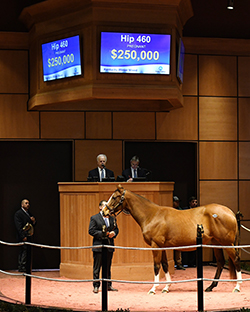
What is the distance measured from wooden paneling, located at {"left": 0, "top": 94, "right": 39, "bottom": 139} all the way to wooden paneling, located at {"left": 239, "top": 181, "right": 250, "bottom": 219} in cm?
493

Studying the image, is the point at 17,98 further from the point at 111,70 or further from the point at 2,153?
the point at 111,70

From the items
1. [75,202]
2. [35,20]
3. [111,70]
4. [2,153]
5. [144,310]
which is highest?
[35,20]

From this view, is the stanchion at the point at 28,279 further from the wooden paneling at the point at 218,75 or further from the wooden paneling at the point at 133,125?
the wooden paneling at the point at 218,75

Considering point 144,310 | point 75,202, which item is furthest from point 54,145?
point 144,310

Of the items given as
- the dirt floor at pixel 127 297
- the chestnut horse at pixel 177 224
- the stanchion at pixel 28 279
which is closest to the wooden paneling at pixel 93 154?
the dirt floor at pixel 127 297

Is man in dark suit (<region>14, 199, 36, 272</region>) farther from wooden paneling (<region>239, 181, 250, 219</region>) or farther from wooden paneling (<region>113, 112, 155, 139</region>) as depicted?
wooden paneling (<region>239, 181, 250, 219</region>)

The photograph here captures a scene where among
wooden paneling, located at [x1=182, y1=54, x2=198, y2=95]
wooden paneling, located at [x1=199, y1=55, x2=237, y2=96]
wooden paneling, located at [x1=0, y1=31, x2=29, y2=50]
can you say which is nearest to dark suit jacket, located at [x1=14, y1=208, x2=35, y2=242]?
wooden paneling, located at [x1=0, y1=31, x2=29, y2=50]

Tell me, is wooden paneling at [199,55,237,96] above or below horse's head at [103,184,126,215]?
above

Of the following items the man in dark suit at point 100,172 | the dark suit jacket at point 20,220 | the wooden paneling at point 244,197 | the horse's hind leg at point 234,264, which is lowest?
the horse's hind leg at point 234,264

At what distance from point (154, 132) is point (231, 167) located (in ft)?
6.68

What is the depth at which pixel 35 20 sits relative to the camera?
1054cm

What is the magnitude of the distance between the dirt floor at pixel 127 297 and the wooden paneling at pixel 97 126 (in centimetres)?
357

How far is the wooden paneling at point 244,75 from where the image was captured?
39.5 ft

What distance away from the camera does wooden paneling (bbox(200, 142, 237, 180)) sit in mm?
11781
